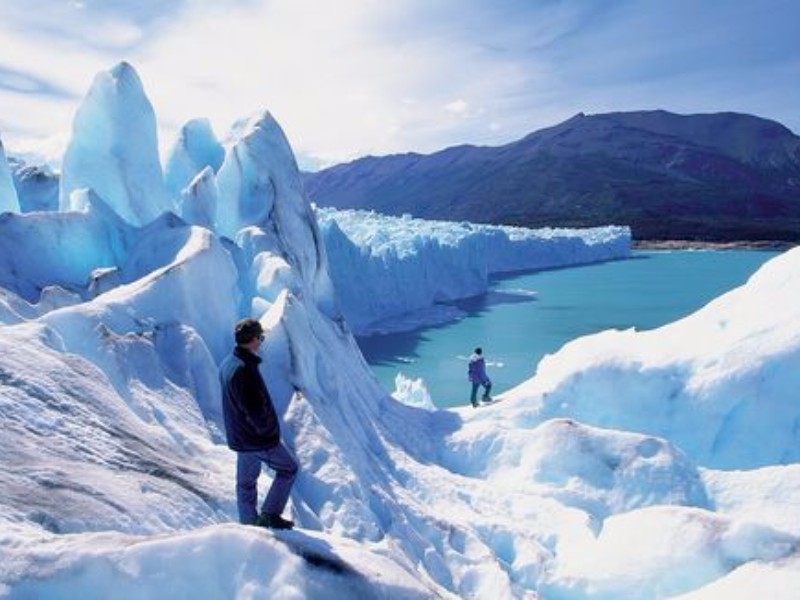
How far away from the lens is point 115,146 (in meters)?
11.0

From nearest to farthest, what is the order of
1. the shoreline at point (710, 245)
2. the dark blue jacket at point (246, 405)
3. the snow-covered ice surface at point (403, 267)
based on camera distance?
the dark blue jacket at point (246, 405) → the snow-covered ice surface at point (403, 267) → the shoreline at point (710, 245)

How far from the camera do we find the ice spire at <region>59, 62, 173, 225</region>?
10938mm

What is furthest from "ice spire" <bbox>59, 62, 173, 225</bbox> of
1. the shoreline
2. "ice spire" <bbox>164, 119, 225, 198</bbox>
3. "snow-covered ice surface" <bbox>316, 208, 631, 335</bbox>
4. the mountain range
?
the mountain range

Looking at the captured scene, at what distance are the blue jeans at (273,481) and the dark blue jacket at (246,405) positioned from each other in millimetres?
55

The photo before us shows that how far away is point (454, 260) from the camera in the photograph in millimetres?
30859

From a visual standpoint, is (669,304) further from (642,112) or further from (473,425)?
(642,112)

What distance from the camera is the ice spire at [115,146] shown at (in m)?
10.9

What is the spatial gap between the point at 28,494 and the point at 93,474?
442mm

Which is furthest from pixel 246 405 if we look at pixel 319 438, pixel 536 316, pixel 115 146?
pixel 536 316

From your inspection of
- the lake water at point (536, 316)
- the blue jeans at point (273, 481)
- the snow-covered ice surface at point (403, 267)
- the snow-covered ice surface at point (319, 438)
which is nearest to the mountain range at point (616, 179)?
the lake water at point (536, 316)

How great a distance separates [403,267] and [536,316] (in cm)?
482

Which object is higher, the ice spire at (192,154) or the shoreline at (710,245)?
the ice spire at (192,154)

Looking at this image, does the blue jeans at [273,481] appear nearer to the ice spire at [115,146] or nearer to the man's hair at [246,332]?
the man's hair at [246,332]

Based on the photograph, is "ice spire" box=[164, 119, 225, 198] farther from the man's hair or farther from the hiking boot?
the hiking boot
